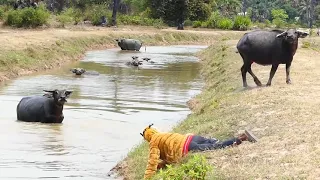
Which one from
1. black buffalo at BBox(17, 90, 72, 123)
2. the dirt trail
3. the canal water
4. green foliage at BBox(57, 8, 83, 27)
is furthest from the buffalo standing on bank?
the dirt trail

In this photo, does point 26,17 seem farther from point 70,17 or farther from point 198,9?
point 198,9

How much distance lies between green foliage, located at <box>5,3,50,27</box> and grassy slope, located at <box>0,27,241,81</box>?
3871 mm

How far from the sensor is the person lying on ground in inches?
391

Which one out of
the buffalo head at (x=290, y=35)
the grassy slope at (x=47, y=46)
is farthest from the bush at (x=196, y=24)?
the buffalo head at (x=290, y=35)

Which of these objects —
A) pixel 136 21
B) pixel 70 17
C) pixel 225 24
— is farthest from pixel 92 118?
pixel 225 24

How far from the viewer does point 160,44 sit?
57.3 metres

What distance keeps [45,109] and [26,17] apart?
32107mm

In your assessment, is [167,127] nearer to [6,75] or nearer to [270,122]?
[270,122]

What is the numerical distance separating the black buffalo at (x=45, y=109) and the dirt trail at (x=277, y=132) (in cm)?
466

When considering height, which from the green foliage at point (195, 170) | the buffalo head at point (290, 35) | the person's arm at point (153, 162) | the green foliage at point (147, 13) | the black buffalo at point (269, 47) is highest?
the buffalo head at point (290, 35)

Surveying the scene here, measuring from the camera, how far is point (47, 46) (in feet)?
120

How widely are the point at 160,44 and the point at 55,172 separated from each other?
46175 millimetres

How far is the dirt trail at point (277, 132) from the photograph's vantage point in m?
8.49

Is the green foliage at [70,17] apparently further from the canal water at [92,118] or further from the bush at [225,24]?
the canal water at [92,118]
